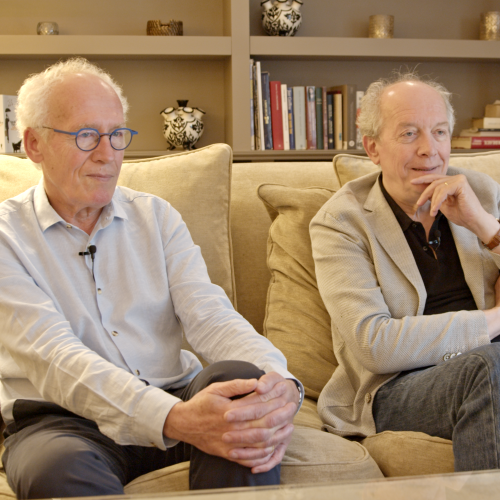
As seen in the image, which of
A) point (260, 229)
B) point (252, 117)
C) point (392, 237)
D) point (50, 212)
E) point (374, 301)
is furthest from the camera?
point (252, 117)

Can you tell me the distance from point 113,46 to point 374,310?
6.17ft

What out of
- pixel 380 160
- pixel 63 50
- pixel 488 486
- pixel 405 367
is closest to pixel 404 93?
pixel 380 160

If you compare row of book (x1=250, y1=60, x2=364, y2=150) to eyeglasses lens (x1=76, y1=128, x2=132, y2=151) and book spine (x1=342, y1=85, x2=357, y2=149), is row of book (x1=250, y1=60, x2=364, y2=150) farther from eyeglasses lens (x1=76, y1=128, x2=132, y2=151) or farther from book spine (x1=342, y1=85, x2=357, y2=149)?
eyeglasses lens (x1=76, y1=128, x2=132, y2=151)

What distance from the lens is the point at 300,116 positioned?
2.77 metres

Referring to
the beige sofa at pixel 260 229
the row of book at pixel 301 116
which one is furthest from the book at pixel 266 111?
the beige sofa at pixel 260 229

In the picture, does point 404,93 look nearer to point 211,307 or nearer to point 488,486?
point 211,307

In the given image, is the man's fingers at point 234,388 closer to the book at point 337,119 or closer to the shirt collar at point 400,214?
the shirt collar at point 400,214

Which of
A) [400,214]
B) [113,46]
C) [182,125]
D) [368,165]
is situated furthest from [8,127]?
[400,214]

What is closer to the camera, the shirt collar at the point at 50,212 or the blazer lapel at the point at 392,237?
the shirt collar at the point at 50,212

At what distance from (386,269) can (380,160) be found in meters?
0.34

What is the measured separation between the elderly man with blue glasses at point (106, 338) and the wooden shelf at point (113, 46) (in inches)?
53.5

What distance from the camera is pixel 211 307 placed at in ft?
4.09

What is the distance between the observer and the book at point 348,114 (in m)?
2.77

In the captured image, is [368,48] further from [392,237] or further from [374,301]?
[374,301]
